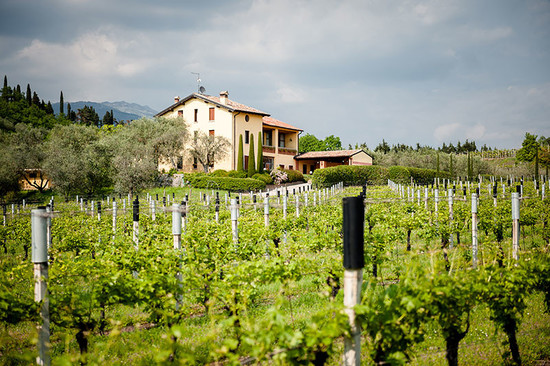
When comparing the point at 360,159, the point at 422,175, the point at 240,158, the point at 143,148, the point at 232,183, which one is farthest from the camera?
the point at 360,159

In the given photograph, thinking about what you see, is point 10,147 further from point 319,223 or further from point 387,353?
point 387,353

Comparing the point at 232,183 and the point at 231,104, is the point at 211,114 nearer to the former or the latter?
the point at 231,104

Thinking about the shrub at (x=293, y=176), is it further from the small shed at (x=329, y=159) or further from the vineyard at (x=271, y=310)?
the vineyard at (x=271, y=310)

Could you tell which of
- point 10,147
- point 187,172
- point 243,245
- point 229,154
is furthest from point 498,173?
point 10,147

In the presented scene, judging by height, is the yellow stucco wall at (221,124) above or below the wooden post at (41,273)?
above

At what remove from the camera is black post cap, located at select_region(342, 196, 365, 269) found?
2438 mm

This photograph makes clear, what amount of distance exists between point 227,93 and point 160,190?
15.7 meters

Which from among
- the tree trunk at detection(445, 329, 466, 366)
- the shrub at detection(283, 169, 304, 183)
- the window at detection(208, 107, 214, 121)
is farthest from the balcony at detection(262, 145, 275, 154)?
the tree trunk at detection(445, 329, 466, 366)

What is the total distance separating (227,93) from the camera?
4284cm

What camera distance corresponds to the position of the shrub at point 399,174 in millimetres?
40938

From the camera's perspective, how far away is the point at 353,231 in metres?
2.44

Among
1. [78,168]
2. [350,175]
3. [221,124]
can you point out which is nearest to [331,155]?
[350,175]

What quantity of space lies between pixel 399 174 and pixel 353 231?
136 feet

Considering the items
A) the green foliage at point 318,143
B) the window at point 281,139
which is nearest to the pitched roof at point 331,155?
the window at point 281,139
